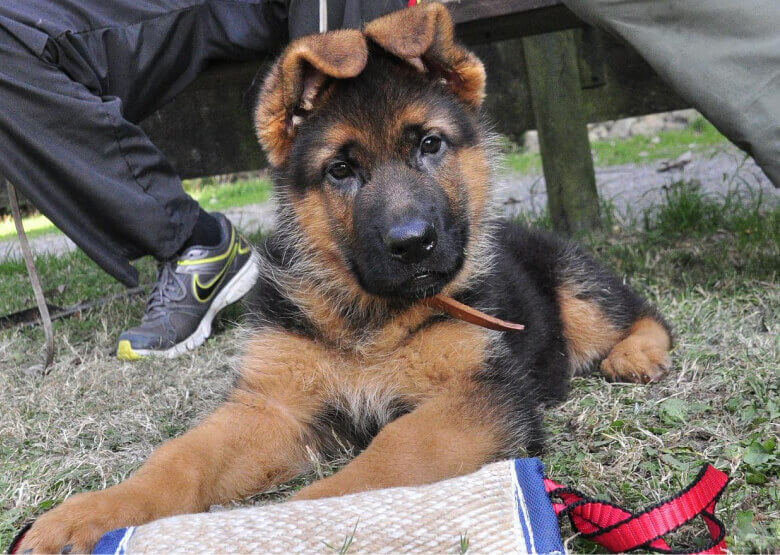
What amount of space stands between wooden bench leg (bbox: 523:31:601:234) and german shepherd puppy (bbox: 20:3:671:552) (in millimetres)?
2649

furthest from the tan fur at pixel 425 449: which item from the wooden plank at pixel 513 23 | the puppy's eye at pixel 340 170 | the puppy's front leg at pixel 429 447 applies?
the wooden plank at pixel 513 23

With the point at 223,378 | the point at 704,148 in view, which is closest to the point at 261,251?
the point at 223,378

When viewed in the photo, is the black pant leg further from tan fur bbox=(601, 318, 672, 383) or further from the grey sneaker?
tan fur bbox=(601, 318, 672, 383)

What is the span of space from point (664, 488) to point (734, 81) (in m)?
1.80

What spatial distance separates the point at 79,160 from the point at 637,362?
2.69 m

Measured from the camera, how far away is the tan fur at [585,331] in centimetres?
355

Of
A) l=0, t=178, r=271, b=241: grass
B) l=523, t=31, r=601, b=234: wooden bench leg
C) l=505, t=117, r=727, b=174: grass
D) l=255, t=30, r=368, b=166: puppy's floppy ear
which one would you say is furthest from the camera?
l=0, t=178, r=271, b=241: grass

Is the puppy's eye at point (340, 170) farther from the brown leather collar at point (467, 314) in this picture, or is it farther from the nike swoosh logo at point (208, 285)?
the nike swoosh logo at point (208, 285)

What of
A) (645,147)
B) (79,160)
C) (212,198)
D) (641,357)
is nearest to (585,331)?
(641,357)

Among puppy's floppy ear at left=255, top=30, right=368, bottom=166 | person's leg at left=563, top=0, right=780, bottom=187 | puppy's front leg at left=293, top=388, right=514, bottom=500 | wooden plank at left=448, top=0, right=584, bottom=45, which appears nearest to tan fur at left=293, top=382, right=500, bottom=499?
puppy's front leg at left=293, top=388, right=514, bottom=500

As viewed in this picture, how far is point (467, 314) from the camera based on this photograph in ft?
8.78

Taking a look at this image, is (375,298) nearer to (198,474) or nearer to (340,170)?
(340,170)

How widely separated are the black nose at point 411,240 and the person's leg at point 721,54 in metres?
1.53

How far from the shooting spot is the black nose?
2.44 m
